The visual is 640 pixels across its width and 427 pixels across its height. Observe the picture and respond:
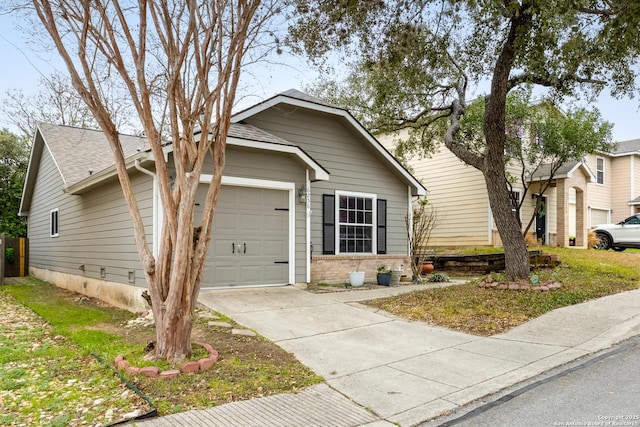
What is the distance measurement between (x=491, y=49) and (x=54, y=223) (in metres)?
14.5

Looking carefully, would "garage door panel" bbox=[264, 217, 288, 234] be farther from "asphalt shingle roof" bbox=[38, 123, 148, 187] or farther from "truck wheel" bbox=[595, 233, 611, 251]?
"truck wheel" bbox=[595, 233, 611, 251]

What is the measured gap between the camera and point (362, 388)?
14.6 feet

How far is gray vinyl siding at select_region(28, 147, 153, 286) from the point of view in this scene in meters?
9.18

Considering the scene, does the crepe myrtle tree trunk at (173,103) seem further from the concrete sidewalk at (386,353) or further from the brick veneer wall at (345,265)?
the brick veneer wall at (345,265)

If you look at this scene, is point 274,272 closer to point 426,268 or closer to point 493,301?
point 493,301

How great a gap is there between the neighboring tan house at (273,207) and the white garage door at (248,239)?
2 centimetres

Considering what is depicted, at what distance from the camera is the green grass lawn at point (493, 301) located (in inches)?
283

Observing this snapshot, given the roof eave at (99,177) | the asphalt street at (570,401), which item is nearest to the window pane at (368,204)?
the roof eave at (99,177)

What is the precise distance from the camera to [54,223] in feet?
50.9

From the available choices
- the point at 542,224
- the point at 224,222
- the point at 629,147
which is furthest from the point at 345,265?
the point at 629,147

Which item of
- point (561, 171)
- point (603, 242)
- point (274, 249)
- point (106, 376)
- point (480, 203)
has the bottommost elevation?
point (106, 376)

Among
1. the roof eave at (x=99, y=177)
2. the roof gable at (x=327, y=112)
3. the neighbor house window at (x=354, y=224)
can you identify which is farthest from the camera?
the neighbor house window at (x=354, y=224)

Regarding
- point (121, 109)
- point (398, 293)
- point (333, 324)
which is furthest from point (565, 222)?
point (121, 109)

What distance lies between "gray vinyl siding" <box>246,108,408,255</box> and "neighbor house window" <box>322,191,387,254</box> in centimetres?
16
